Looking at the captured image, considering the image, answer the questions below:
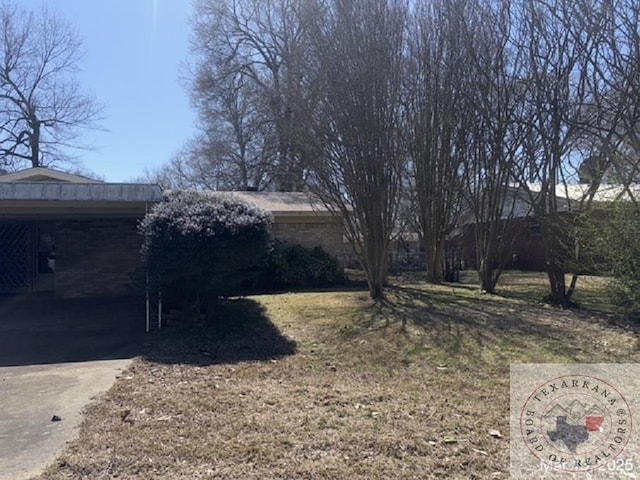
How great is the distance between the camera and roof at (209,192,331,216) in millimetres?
14352

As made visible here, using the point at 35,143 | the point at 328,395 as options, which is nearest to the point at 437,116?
the point at 328,395

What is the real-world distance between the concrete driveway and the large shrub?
1.27m

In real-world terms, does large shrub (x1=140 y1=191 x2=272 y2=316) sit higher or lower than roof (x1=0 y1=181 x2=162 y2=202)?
lower

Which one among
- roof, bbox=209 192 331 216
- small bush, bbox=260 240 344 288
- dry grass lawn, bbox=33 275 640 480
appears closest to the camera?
dry grass lawn, bbox=33 275 640 480

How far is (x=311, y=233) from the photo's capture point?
14.9 meters

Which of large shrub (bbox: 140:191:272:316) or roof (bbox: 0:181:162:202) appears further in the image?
roof (bbox: 0:181:162:202)

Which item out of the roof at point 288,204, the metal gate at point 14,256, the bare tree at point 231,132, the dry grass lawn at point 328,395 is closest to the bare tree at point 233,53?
the bare tree at point 231,132

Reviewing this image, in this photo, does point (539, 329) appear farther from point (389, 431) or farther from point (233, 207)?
point (233, 207)

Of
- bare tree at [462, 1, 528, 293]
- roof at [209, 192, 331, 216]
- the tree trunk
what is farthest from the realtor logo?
the tree trunk

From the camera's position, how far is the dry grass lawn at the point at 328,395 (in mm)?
3164

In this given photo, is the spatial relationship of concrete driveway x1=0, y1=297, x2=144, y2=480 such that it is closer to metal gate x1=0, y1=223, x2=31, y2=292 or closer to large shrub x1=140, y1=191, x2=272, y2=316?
large shrub x1=140, y1=191, x2=272, y2=316

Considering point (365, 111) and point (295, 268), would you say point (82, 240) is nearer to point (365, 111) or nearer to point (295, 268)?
point (295, 268)

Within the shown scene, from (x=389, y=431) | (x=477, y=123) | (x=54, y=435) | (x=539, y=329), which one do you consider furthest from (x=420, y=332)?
(x=477, y=123)

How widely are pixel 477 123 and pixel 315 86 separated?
4.74 meters
